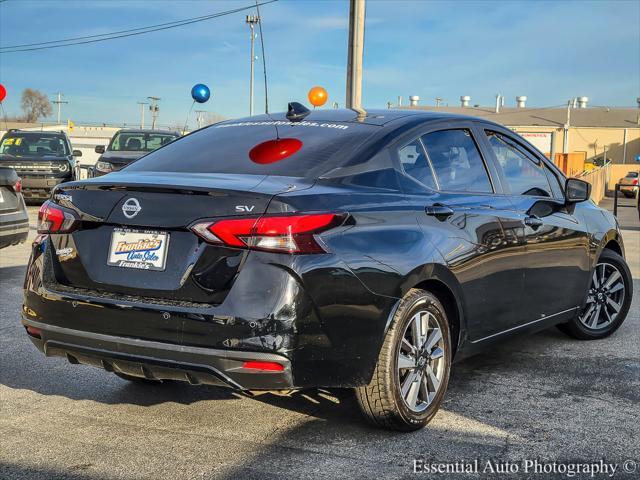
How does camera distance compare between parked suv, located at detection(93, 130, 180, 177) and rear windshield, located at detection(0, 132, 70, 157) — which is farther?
rear windshield, located at detection(0, 132, 70, 157)

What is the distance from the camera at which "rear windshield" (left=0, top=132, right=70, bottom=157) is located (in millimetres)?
18547

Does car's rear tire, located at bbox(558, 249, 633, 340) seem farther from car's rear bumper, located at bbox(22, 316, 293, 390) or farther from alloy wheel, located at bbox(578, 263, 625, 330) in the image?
car's rear bumper, located at bbox(22, 316, 293, 390)

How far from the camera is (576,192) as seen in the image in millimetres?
5332

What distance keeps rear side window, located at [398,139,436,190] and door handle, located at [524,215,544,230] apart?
0.90m

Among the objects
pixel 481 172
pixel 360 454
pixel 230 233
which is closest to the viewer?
pixel 230 233

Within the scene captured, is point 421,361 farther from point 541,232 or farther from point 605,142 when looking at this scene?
point 605,142

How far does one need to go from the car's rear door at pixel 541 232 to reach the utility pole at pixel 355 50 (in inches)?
290

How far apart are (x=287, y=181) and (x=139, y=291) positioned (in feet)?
2.70

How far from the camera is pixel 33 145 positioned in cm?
1872

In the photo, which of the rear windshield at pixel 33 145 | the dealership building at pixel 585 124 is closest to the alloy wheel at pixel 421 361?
the rear windshield at pixel 33 145

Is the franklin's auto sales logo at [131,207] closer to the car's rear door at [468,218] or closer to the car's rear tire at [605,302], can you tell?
the car's rear door at [468,218]

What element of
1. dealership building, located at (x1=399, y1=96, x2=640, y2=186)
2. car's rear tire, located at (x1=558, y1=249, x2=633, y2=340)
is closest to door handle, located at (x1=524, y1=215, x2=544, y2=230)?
car's rear tire, located at (x1=558, y1=249, x2=633, y2=340)

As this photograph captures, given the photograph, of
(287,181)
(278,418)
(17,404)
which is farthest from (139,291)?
(17,404)

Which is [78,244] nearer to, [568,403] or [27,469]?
[27,469]
